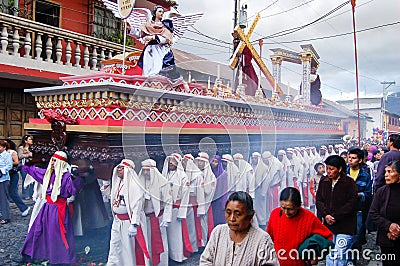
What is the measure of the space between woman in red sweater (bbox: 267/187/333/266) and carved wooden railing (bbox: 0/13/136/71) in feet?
21.1

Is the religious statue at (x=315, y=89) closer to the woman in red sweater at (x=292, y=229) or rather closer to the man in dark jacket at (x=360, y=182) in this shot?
the man in dark jacket at (x=360, y=182)

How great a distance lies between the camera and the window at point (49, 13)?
9.20 meters

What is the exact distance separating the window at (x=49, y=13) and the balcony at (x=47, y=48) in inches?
60.9

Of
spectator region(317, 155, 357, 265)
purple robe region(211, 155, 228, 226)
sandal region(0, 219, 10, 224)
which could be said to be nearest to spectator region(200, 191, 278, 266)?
spectator region(317, 155, 357, 265)

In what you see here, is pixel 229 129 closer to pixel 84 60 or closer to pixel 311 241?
pixel 311 241

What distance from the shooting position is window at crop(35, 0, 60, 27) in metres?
9.20

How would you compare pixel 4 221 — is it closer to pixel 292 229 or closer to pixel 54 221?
pixel 54 221

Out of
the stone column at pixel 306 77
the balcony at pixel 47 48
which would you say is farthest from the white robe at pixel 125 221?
the stone column at pixel 306 77

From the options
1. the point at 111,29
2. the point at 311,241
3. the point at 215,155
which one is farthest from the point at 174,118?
the point at 111,29

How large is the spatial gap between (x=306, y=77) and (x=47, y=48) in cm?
A: 560

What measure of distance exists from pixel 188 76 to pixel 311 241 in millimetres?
3014

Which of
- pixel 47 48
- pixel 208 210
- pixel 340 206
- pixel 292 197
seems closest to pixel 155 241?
pixel 208 210

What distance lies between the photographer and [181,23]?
5.24 m

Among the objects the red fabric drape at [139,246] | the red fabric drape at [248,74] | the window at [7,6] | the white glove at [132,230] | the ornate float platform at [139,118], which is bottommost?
the red fabric drape at [139,246]
